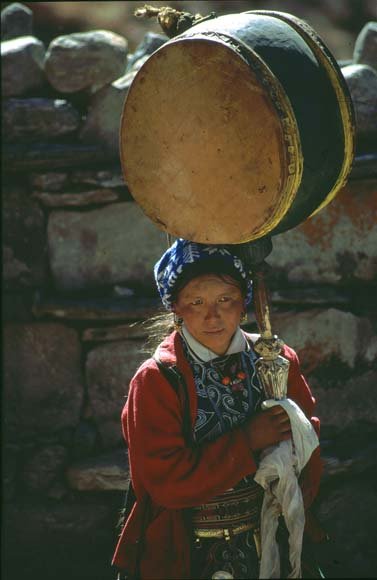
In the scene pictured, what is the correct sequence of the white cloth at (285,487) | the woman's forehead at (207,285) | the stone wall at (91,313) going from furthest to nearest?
the stone wall at (91,313), the woman's forehead at (207,285), the white cloth at (285,487)

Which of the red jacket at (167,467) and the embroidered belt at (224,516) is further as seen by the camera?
the embroidered belt at (224,516)

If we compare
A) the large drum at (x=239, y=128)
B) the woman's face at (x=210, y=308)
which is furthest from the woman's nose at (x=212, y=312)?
the large drum at (x=239, y=128)

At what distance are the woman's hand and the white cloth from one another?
17 mm

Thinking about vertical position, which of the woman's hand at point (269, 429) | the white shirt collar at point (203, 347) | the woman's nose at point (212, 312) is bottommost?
the woman's hand at point (269, 429)

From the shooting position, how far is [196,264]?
8.89ft

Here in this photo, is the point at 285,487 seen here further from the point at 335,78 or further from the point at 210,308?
the point at 335,78

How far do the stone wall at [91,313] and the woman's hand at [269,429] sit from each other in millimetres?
1673

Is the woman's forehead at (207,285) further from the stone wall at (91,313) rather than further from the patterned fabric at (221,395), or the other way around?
the stone wall at (91,313)

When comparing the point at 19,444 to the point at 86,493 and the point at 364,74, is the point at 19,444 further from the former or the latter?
the point at 364,74

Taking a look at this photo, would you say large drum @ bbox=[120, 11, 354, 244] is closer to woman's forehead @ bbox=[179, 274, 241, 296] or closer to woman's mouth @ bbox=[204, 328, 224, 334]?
woman's forehead @ bbox=[179, 274, 241, 296]

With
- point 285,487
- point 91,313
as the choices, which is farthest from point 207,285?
point 91,313

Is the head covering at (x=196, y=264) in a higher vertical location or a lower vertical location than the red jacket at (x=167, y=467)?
higher

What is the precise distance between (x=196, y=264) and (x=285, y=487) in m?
0.71

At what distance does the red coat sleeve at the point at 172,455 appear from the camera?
2611 mm
